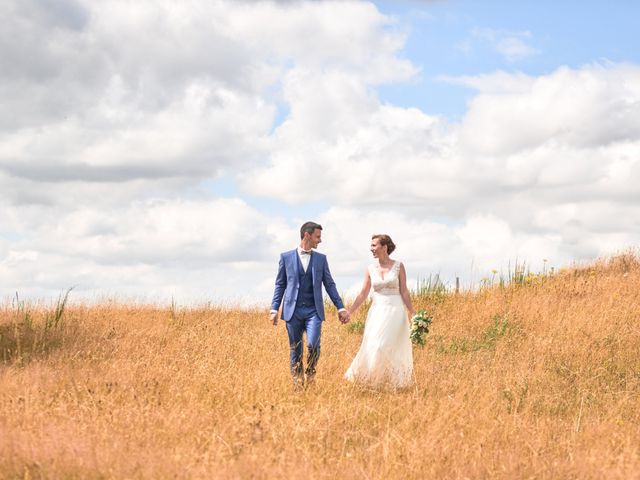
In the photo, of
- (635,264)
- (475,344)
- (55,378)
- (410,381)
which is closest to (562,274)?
(635,264)

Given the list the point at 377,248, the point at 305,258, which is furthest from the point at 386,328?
the point at 305,258

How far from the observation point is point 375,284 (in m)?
9.94

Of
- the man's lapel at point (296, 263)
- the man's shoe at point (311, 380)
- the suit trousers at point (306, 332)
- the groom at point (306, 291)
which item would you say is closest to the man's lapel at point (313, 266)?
the groom at point (306, 291)

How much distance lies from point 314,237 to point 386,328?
1.65 m

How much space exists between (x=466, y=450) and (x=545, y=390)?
460cm

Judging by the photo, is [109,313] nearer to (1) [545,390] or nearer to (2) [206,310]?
(2) [206,310]

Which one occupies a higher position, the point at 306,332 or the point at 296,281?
the point at 296,281

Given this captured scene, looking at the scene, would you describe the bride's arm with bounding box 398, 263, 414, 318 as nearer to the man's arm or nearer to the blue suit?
A: the blue suit

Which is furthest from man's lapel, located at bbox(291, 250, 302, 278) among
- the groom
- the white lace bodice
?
the white lace bodice

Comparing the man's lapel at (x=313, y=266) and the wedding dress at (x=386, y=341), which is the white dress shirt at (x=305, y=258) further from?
the wedding dress at (x=386, y=341)

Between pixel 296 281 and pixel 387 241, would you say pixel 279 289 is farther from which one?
pixel 387 241

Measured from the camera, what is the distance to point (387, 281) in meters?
9.85

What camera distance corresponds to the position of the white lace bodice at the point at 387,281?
32.3 ft

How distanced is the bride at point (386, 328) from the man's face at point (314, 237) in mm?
871
